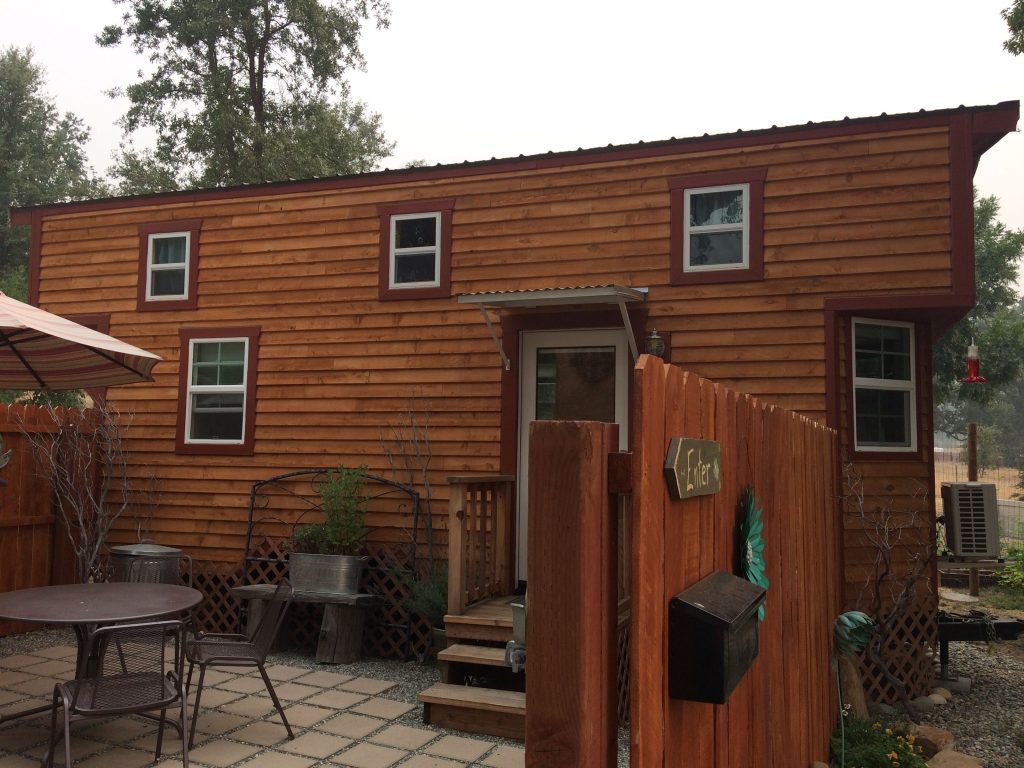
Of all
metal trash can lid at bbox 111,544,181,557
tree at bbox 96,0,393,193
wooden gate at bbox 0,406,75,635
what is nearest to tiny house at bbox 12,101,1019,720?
Result: wooden gate at bbox 0,406,75,635

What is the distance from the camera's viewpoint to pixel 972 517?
22.3ft

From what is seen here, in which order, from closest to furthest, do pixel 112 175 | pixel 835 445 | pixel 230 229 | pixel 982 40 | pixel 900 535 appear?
pixel 835 445, pixel 900 535, pixel 230 229, pixel 982 40, pixel 112 175

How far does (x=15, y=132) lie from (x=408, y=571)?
24358mm

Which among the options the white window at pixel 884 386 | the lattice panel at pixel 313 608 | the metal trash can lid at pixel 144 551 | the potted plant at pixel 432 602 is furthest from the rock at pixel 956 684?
the metal trash can lid at pixel 144 551

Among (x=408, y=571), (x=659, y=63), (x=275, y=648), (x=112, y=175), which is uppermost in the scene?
(x=659, y=63)

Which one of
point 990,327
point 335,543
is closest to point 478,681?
point 335,543

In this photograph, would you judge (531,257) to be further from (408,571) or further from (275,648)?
(275,648)

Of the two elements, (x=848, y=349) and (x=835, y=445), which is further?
(x=848, y=349)

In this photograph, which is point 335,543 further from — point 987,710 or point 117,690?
point 987,710

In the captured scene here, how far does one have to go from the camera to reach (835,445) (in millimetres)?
5512

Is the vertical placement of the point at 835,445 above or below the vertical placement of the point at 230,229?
below

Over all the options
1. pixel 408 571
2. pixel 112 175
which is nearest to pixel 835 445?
pixel 408 571

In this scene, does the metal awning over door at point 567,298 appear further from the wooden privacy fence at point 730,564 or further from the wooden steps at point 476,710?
the wooden steps at point 476,710

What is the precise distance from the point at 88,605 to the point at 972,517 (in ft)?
21.6
